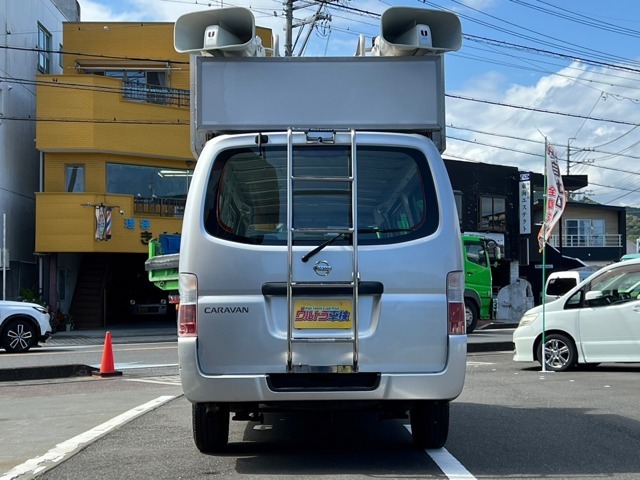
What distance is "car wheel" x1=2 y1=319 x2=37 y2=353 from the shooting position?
19.6 m

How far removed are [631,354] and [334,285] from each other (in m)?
8.81

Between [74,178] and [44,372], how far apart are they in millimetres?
16577

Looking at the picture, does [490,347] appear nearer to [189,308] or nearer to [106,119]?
[189,308]

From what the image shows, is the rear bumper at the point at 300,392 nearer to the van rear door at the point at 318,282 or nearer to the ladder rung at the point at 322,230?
the van rear door at the point at 318,282

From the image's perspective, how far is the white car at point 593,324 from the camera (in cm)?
1360

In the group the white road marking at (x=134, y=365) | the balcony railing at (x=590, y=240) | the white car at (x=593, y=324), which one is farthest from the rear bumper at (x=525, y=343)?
the balcony railing at (x=590, y=240)

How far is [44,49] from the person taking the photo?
33.7m

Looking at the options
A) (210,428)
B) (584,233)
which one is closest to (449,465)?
(210,428)

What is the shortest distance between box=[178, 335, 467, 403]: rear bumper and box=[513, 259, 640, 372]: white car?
26.7 ft

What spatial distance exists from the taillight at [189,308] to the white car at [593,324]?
29.8 feet

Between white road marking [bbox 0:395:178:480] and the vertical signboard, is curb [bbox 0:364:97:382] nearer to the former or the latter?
white road marking [bbox 0:395:178:480]

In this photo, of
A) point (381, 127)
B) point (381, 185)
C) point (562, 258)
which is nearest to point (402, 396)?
point (381, 185)

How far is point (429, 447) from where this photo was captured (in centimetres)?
714

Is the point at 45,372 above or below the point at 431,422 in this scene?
below
